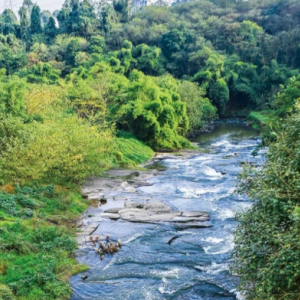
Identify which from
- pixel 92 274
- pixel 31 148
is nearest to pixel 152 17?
pixel 31 148

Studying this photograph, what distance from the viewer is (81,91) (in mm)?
47344

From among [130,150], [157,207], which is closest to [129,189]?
[157,207]

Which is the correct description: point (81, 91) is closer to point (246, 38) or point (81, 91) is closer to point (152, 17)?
point (246, 38)

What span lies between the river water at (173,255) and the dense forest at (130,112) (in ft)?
5.50

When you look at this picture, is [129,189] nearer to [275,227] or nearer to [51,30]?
[275,227]

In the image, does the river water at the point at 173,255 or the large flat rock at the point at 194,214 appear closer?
the river water at the point at 173,255

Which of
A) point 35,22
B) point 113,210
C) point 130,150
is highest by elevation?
point 35,22

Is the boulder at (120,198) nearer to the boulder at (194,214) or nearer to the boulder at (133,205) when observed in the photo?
the boulder at (133,205)

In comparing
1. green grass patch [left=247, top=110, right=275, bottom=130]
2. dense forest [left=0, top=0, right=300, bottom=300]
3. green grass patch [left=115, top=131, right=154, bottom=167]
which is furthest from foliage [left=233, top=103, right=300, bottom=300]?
green grass patch [left=247, top=110, right=275, bottom=130]

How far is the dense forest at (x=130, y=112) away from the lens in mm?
13031

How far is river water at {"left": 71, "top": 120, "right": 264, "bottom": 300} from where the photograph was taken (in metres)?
17.3

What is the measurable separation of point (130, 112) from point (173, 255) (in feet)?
93.4

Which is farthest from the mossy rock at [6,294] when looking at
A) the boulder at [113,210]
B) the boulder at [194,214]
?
the boulder at [194,214]

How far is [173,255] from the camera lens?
20.6 metres
